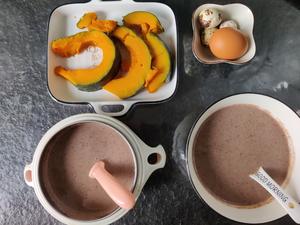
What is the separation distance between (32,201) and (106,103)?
241 millimetres

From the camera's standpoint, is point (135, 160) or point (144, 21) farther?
point (144, 21)

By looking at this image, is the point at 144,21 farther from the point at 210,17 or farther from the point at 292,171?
the point at 292,171

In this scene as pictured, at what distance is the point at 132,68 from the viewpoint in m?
0.82

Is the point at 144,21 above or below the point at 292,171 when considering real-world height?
above

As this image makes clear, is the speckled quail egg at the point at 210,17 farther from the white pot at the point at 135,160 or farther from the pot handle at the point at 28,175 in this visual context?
the pot handle at the point at 28,175

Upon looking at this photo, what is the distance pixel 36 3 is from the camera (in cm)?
88

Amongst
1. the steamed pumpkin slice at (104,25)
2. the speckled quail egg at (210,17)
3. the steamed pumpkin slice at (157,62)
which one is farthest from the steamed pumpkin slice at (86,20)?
the speckled quail egg at (210,17)

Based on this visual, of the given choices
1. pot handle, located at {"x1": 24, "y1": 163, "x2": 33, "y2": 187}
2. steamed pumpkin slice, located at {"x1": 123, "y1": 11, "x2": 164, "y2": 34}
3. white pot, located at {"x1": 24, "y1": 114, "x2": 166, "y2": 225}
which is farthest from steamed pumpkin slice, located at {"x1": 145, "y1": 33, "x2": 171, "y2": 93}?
pot handle, located at {"x1": 24, "y1": 163, "x2": 33, "y2": 187}

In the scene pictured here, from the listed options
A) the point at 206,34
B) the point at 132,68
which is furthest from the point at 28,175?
the point at 206,34

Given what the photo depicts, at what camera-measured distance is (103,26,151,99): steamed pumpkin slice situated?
807 millimetres

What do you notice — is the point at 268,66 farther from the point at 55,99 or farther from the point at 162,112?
the point at 55,99

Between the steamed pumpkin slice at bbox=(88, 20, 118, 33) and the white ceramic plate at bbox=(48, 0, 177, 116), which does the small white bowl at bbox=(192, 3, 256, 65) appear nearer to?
the white ceramic plate at bbox=(48, 0, 177, 116)

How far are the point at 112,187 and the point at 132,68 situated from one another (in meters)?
0.26

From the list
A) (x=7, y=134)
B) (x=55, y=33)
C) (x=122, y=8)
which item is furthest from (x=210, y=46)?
(x=7, y=134)
